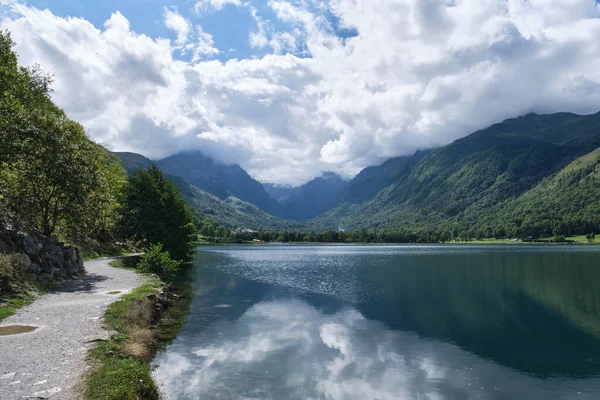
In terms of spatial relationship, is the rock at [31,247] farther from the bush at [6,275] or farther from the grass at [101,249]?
the grass at [101,249]

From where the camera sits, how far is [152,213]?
3063 inches

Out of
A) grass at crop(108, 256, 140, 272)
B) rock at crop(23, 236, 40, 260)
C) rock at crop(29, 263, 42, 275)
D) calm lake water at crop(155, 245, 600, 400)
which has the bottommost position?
calm lake water at crop(155, 245, 600, 400)

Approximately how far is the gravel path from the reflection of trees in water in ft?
79.8

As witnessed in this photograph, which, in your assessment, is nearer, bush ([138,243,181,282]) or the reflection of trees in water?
the reflection of trees in water

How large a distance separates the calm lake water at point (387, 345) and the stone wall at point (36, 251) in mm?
13718

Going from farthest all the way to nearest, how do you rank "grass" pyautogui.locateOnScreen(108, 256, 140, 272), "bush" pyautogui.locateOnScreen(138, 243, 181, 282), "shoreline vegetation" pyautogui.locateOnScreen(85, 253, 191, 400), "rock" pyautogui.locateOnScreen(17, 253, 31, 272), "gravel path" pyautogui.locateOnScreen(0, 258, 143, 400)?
"grass" pyautogui.locateOnScreen(108, 256, 140, 272) → "bush" pyautogui.locateOnScreen(138, 243, 181, 282) → "rock" pyautogui.locateOnScreen(17, 253, 31, 272) → "shoreline vegetation" pyautogui.locateOnScreen(85, 253, 191, 400) → "gravel path" pyautogui.locateOnScreen(0, 258, 143, 400)

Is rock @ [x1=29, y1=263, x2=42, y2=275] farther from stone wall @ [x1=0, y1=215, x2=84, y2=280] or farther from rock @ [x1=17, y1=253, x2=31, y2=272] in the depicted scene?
rock @ [x1=17, y1=253, x2=31, y2=272]

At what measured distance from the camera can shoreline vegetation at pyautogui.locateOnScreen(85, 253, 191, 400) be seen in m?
14.6

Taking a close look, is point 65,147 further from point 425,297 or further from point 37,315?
point 425,297

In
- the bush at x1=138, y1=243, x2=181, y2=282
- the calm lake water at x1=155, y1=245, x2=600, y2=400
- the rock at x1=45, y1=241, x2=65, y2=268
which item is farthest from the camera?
the bush at x1=138, y1=243, x2=181, y2=282

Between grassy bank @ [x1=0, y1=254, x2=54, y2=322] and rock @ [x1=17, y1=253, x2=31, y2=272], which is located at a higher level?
rock @ [x1=17, y1=253, x2=31, y2=272]

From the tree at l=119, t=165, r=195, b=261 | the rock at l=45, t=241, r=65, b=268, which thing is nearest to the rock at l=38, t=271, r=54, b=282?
the rock at l=45, t=241, r=65, b=268

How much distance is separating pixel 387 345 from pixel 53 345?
835 inches

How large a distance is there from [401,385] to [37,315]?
878 inches
